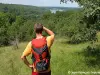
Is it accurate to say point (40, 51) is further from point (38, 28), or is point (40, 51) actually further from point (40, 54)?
point (38, 28)

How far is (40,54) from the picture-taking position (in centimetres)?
573

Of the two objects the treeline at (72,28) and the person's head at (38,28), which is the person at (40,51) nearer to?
the person's head at (38,28)

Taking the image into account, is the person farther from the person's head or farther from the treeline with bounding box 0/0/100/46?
the treeline with bounding box 0/0/100/46

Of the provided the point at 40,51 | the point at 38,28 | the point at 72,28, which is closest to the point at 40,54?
the point at 40,51

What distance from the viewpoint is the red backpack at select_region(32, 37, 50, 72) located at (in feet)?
18.9

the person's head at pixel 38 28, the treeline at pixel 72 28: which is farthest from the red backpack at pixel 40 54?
the treeline at pixel 72 28

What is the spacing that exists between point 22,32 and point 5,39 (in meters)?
6.53

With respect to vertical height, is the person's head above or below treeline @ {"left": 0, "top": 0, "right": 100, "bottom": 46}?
above

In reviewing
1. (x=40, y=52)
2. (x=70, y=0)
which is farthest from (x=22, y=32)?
(x=40, y=52)

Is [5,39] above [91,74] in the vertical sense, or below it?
below

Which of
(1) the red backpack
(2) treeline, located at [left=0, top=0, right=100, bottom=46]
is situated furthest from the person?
(2) treeline, located at [left=0, top=0, right=100, bottom=46]

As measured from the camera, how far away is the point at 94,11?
12102 mm

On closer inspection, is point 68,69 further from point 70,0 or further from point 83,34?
point 70,0

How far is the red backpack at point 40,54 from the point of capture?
5.75m
